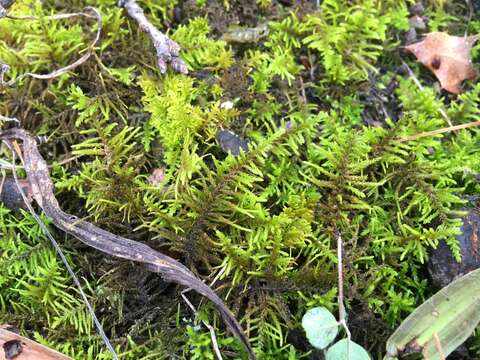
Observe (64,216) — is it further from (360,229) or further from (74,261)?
(360,229)

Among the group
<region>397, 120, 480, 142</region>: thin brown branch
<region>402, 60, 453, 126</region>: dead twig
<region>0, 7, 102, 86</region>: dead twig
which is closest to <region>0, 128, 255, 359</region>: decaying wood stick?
<region>0, 7, 102, 86</region>: dead twig

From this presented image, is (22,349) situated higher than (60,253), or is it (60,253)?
(60,253)

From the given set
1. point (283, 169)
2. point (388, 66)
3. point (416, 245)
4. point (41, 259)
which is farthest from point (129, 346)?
point (388, 66)

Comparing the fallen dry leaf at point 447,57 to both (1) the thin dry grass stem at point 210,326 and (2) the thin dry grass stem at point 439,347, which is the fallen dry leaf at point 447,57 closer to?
(2) the thin dry grass stem at point 439,347

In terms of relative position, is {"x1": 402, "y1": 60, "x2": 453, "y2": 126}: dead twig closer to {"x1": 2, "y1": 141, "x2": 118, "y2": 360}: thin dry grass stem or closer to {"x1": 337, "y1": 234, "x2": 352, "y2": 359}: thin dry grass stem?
{"x1": 337, "y1": 234, "x2": 352, "y2": 359}: thin dry grass stem

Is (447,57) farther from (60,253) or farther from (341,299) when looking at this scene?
→ (60,253)

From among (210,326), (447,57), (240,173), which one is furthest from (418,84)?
(210,326)
